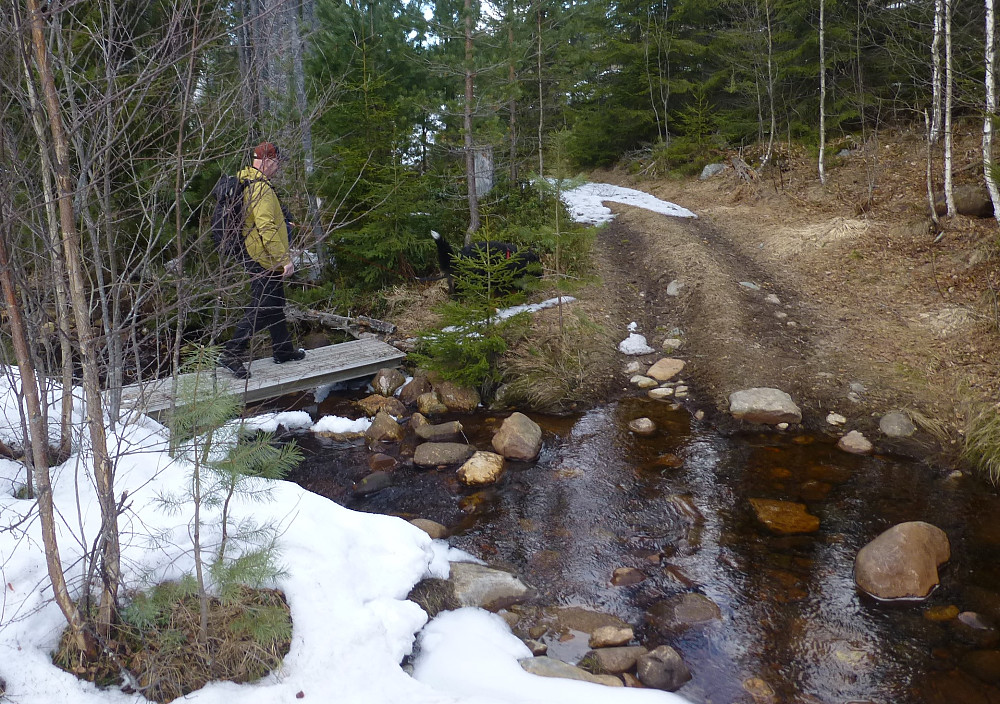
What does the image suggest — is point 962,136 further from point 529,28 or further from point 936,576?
point 936,576

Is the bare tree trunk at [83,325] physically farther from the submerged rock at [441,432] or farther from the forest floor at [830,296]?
the forest floor at [830,296]

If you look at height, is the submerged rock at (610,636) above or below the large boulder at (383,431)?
below

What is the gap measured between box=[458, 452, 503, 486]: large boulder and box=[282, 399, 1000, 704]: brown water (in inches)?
4.0

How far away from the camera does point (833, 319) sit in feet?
26.8

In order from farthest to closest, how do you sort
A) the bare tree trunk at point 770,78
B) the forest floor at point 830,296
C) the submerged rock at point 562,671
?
the bare tree trunk at point 770,78, the forest floor at point 830,296, the submerged rock at point 562,671

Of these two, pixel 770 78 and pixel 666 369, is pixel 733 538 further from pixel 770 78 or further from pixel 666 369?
pixel 770 78

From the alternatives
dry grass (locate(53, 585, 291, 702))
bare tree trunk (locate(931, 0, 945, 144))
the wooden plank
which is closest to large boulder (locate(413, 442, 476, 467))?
the wooden plank

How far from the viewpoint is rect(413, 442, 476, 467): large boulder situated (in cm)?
600

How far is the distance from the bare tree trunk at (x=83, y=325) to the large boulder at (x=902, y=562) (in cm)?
424

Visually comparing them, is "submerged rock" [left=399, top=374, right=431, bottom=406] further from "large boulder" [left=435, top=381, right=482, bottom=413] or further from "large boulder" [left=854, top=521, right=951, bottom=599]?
"large boulder" [left=854, top=521, right=951, bottom=599]

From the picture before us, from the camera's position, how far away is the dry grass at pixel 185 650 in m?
2.72

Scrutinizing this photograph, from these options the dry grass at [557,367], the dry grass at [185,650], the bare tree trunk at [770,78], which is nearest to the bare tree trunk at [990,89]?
the dry grass at [557,367]

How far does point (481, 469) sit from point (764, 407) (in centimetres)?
290

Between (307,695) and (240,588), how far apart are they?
1.89 ft
